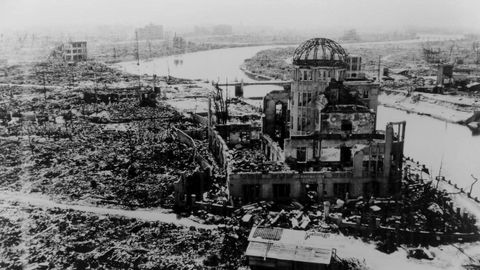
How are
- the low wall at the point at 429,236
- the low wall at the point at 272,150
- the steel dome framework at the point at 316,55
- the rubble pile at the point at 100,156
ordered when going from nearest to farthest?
the low wall at the point at 429,236 → the rubble pile at the point at 100,156 → the low wall at the point at 272,150 → the steel dome framework at the point at 316,55

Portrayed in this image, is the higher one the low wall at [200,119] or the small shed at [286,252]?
the low wall at [200,119]

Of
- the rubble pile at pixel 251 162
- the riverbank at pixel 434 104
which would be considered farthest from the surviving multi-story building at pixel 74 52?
the rubble pile at pixel 251 162

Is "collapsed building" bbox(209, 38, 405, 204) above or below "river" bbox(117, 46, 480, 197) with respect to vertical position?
above

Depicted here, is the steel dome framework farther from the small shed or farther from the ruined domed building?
the small shed

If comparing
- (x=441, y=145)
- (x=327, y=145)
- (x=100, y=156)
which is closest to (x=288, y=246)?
(x=327, y=145)

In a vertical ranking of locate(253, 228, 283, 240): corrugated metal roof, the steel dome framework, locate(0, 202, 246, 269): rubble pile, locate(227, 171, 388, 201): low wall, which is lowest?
locate(0, 202, 246, 269): rubble pile

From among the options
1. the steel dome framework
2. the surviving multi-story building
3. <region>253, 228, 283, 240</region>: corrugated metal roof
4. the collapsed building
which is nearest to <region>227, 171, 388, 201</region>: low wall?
the collapsed building

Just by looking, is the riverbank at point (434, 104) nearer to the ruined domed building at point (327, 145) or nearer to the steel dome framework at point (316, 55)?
the ruined domed building at point (327, 145)
